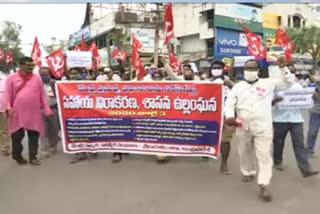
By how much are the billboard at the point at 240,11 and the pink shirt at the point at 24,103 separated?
A: 112 feet

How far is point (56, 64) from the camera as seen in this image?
33.6 ft

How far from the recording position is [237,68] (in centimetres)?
826

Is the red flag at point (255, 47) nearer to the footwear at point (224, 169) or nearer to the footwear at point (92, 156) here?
the footwear at point (92, 156)

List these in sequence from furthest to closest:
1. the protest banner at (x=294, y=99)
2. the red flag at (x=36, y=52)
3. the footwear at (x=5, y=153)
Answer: the red flag at (x=36, y=52)
the footwear at (x=5, y=153)
the protest banner at (x=294, y=99)

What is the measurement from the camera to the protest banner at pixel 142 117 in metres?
6.94

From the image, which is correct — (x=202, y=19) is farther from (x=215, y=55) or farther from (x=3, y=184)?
(x=3, y=184)

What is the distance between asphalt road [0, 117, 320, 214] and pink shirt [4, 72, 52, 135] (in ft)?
2.08

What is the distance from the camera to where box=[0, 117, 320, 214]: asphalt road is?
524cm

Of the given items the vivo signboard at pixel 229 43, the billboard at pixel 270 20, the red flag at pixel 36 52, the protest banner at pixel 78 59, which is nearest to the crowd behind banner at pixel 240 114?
the red flag at pixel 36 52

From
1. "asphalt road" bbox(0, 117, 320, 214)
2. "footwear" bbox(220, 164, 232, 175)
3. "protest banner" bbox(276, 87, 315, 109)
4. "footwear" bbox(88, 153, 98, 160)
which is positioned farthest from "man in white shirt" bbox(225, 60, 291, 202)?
"footwear" bbox(88, 153, 98, 160)

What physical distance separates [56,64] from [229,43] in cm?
3198

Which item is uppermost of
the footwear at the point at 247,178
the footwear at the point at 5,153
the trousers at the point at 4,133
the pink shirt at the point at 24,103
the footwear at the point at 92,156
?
the pink shirt at the point at 24,103

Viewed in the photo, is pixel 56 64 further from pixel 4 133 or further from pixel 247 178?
pixel 247 178

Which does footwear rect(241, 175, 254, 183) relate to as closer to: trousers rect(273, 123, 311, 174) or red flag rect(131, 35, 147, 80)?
trousers rect(273, 123, 311, 174)
